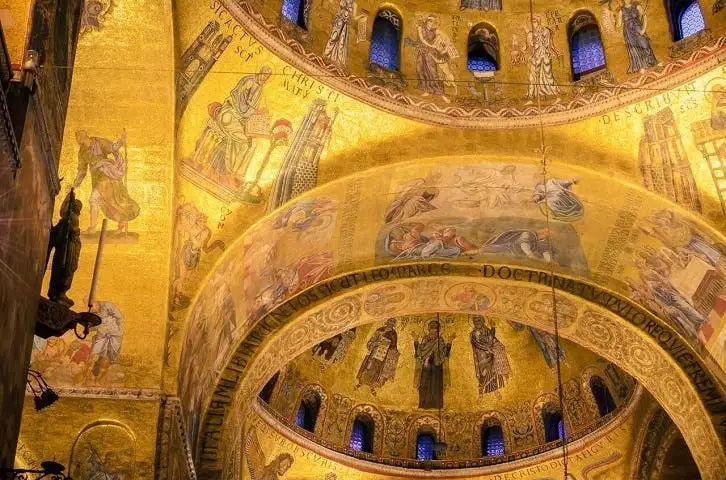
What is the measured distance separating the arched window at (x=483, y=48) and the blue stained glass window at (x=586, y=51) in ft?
3.44

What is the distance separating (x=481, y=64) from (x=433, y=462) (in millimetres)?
7983

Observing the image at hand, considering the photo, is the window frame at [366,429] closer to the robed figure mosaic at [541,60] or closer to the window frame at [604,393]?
the window frame at [604,393]

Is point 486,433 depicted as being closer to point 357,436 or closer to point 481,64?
point 357,436

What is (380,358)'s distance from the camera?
21438 millimetres

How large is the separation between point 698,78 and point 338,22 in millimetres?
4616

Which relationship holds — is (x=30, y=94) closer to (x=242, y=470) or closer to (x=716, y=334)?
(x=716, y=334)

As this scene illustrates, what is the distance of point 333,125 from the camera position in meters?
14.9

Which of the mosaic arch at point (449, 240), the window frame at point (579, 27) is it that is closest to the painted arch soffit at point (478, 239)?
the mosaic arch at point (449, 240)

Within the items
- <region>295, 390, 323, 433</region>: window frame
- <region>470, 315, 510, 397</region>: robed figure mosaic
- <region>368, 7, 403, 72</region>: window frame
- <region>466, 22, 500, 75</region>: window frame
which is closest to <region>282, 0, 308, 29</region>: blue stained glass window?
<region>368, 7, 403, 72</region>: window frame

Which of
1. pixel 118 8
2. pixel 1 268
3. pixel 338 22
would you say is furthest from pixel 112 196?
pixel 1 268

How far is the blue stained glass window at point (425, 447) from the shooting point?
69.1 feet

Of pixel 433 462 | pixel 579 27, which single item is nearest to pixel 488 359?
pixel 433 462

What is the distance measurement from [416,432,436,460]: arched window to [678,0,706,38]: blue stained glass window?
9.30 metres

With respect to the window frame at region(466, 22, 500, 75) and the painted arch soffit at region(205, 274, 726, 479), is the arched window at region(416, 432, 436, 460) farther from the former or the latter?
the window frame at region(466, 22, 500, 75)
